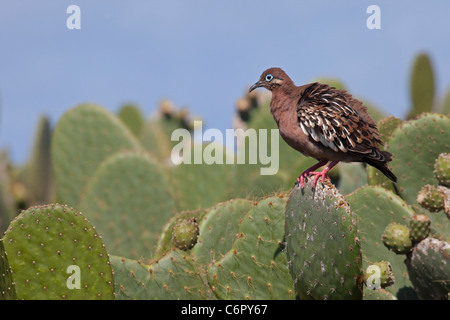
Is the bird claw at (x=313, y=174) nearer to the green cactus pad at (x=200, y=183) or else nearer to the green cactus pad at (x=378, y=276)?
the green cactus pad at (x=378, y=276)

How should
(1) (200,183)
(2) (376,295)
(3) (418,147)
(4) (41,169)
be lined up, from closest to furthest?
(2) (376,295)
(3) (418,147)
(1) (200,183)
(4) (41,169)

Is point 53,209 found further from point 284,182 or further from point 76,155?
point 76,155

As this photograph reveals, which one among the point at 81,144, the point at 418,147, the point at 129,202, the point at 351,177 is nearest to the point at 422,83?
the point at 351,177

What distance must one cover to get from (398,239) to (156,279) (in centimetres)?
152

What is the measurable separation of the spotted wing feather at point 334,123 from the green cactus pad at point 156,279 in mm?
1260

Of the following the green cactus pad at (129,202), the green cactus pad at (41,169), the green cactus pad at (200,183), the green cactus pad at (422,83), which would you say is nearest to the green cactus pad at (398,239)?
the green cactus pad at (129,202)

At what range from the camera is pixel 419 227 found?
4398 mm

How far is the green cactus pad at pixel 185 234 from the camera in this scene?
187 inches

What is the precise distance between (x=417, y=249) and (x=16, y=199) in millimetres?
7226

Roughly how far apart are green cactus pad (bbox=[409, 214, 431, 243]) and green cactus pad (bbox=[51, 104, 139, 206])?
3.93 m

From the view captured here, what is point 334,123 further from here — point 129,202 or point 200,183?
point 200,183

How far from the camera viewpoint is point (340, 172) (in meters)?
6.24

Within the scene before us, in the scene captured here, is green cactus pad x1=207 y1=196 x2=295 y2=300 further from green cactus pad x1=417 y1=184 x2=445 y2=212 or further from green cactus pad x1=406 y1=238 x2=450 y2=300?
green cactus pad x1=417 y1=184 x2=445 y2=212
